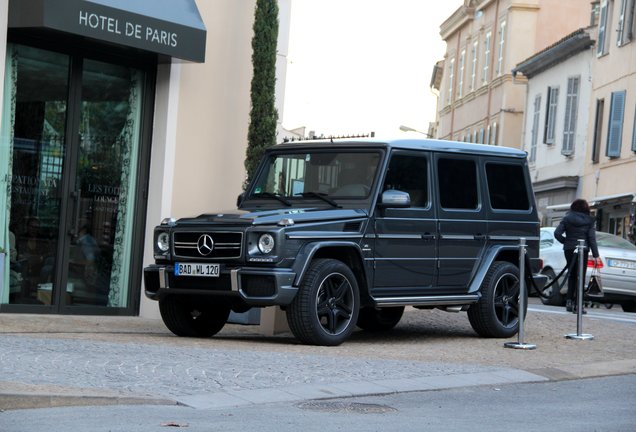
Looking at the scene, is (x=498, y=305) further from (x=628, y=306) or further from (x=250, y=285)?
(x=628, y=306)

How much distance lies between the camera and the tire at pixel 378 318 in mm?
15625

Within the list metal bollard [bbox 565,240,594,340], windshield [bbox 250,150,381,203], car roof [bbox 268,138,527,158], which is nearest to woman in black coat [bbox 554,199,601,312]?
metal bollard [bbox 565,240,594,340]

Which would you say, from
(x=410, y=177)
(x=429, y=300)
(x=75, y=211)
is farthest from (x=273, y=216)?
(x=75, y=211)

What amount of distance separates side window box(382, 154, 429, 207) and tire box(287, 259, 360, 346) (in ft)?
4.00

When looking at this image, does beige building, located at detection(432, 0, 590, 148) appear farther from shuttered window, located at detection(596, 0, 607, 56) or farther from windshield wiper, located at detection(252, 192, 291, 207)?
windshield wiper, located at detection(252, 192, 291, 207)

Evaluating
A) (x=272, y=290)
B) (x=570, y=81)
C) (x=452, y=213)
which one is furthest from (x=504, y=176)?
(x=570, y=81)

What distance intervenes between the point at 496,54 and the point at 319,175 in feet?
145

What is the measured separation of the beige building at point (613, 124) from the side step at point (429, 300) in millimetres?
22465

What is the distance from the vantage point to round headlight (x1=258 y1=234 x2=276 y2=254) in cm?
1234

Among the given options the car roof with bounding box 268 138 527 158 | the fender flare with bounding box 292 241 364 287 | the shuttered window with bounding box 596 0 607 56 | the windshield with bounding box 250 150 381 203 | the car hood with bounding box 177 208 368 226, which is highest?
the shuttered window with bounding box 596 0 607 56

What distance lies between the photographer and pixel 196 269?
41.9 feet

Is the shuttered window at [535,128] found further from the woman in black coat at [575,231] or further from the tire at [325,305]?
the tire at [325,305]

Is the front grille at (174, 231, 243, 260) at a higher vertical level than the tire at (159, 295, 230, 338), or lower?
higher

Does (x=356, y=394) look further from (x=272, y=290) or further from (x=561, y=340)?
(x=561, y=340)
